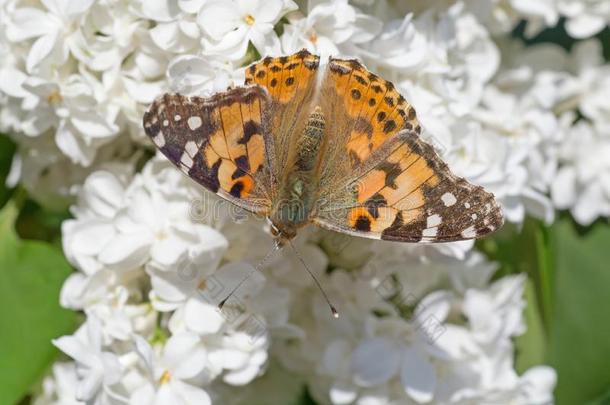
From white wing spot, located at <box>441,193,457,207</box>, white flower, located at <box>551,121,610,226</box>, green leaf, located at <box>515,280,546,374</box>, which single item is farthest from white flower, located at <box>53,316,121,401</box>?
white flower, located at <box>551,121,610,226</box>

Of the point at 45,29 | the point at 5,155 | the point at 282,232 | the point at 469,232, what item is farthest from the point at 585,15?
the point at 5,155

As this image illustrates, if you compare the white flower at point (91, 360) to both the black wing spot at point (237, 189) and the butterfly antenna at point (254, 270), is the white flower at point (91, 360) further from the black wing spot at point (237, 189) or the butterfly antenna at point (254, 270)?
the black wing spot at point (237, 189)

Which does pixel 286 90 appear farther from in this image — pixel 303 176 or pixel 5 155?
pixel 5 155

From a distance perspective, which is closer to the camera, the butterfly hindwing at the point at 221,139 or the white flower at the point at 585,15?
the butterfly hindwing at the point at 221,139

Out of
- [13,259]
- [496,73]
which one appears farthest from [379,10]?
[13,259]

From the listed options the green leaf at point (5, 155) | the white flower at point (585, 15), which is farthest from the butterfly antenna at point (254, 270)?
the white flower at point (585, 15)

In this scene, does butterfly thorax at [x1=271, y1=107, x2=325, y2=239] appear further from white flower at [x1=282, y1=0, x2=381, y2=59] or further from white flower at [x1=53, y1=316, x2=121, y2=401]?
white flower at [x1=53, y1=316, x2=121, y2=401]

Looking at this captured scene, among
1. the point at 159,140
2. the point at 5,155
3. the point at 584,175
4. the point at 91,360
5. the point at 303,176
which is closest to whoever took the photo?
the point at 159,140
